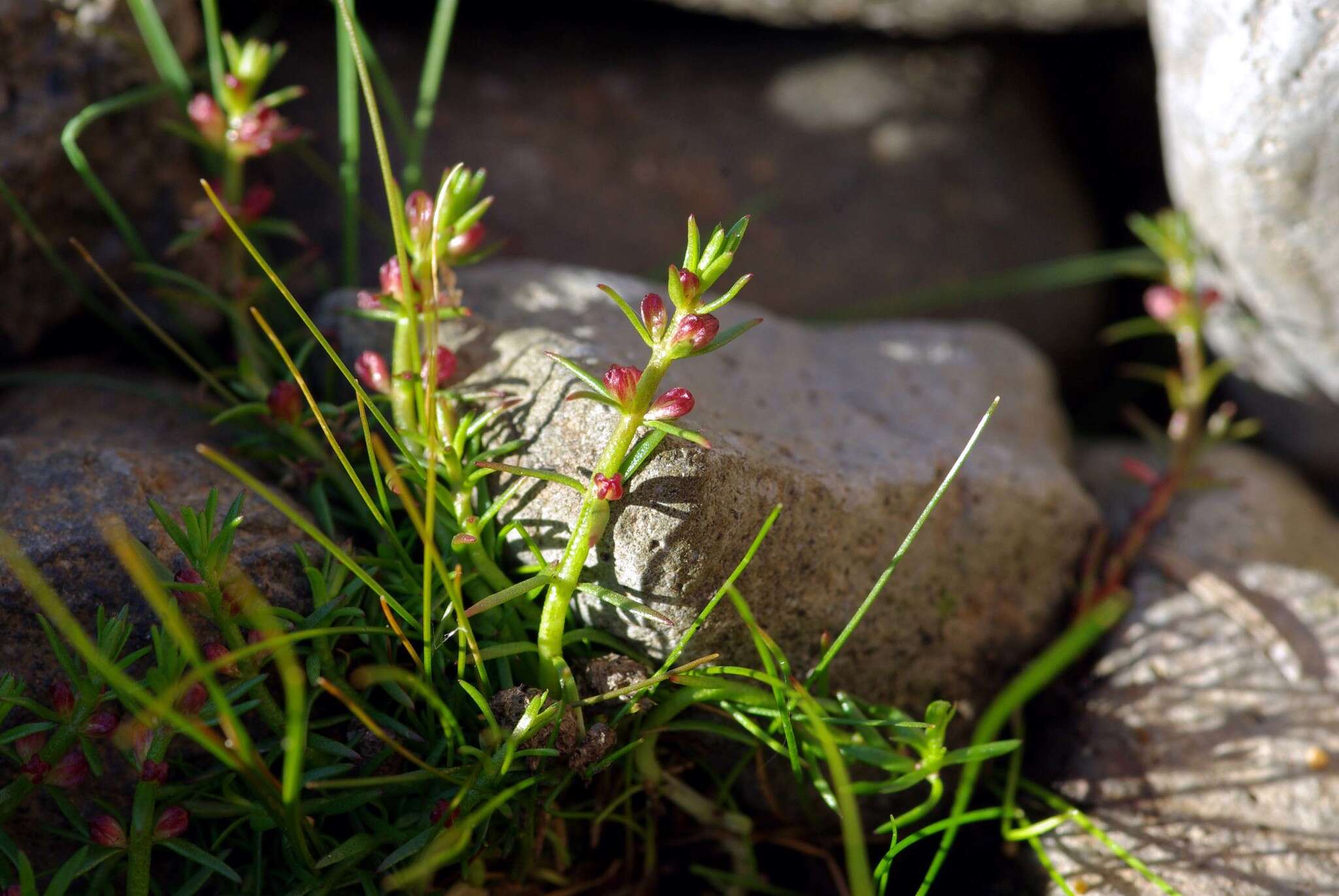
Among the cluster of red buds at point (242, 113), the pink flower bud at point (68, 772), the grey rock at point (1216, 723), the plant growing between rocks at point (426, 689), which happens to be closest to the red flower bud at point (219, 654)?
the plant growing between rocks at point (426, 689)

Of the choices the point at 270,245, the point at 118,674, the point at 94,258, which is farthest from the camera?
the point at 270,245

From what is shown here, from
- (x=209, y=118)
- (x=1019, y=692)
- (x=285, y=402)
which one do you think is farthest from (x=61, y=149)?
(x=1019, y=692)

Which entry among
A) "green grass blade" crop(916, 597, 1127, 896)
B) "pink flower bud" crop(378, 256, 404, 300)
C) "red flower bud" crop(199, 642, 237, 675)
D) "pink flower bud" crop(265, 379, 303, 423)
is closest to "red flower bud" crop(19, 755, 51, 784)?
"red flower bud" crop(199, 642, 237, 675)

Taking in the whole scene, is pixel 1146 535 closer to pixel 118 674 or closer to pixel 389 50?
pixel 118 674

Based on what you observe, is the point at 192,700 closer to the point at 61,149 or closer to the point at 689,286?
the point at 689,286

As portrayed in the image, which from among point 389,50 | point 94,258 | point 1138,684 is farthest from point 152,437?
point 1138,684

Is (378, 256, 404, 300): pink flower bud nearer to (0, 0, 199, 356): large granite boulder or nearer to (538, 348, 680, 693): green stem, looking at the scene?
(538, 348, 680, 693): green stem

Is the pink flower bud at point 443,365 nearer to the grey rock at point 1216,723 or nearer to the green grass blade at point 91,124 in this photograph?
the green grass blade at point 91,124
